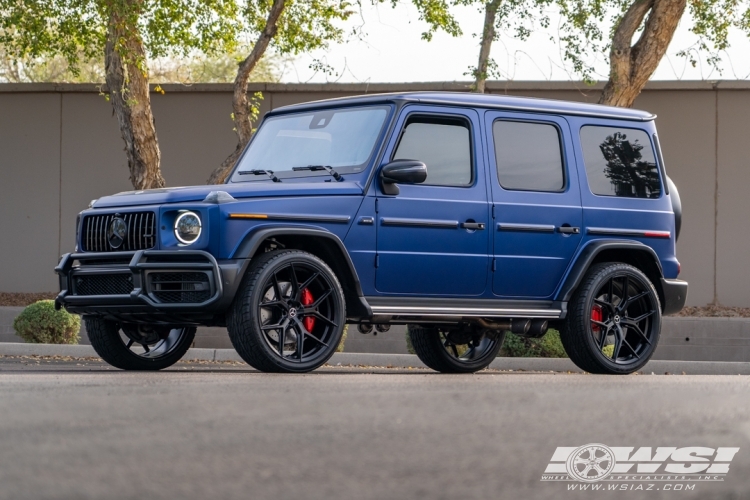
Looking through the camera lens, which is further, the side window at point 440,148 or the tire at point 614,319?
the tire at point 614,319

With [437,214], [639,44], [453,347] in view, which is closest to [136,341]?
[437,214]

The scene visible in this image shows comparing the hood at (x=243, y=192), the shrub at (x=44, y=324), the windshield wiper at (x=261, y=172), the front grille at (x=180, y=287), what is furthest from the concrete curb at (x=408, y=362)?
the front grille at (x=180, y=287)

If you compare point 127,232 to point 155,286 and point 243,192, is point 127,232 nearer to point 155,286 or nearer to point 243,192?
point 155,286

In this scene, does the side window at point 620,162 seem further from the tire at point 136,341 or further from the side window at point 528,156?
the tire at point 136,341

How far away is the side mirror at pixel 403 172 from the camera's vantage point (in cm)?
863

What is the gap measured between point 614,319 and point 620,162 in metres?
1.42

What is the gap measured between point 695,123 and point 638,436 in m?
17.0

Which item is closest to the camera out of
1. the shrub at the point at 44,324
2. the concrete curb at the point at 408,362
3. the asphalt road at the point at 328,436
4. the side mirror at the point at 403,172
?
the asphalt road at the point at 328,436

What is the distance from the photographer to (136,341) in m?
9.51

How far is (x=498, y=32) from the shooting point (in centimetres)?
1894

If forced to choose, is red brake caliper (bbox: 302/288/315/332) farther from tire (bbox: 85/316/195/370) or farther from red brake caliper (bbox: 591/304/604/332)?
red brake caliper (bbox: 591/304/604/332)

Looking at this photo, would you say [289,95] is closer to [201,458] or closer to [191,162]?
[191,162]

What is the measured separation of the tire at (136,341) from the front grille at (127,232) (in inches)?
26.6

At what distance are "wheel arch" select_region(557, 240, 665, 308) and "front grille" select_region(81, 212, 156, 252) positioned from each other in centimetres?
328
